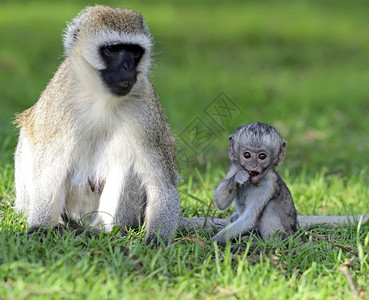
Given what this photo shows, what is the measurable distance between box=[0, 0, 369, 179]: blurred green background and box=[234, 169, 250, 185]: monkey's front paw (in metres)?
1.07

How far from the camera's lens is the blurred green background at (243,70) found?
340 inches

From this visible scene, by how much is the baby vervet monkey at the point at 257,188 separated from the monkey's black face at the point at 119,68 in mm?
962

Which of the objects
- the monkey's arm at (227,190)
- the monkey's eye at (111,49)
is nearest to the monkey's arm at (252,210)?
the monkey's arm at (227,190)

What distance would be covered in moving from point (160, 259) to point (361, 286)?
1203mm

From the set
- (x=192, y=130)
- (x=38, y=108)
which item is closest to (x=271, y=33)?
(x=192, y=130)

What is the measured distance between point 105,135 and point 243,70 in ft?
32.4

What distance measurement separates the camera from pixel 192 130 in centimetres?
891

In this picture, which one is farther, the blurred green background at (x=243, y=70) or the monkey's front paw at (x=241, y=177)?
the blurred green background at (x=243, y=70)

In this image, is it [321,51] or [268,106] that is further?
[321,51]

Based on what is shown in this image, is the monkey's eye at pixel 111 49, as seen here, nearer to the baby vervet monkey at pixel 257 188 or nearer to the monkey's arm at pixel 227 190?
the baby vervet monkey at pixel 257 188

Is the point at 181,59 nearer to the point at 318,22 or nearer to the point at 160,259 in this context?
the point at 318,22

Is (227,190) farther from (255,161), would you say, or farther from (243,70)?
(243,70)

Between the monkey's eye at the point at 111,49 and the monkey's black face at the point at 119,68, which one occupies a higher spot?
the monkey's eye at the point at 111,49

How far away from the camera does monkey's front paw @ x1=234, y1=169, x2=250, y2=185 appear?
15.0 ft
